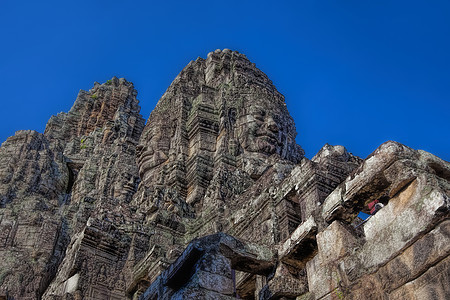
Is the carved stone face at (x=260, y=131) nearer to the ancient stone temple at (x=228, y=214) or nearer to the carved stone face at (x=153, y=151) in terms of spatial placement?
the ancient stone temple at (x=228, y=214)

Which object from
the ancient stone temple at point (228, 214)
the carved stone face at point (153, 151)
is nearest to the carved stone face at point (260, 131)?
the ancient stone temple at point (228, 214)

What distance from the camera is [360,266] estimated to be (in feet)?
16.8

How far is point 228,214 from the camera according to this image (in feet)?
43.3

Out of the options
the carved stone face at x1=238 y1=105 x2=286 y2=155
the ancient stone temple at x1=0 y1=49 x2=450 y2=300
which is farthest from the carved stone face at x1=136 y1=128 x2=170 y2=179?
the carved stone face at x1=238 y1=105 x2=286 y2=155

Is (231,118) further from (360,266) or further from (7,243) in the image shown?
(360,266)

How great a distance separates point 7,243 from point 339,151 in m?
15.0

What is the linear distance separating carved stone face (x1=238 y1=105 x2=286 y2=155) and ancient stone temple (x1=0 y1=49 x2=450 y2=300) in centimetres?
6

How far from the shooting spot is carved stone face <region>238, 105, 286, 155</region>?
1912cm

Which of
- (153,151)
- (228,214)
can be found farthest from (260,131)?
(228,214)

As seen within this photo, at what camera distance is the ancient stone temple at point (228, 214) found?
195 inches

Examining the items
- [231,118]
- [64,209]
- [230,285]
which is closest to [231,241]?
[230,285]

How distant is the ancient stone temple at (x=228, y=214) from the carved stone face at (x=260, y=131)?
0.06 m

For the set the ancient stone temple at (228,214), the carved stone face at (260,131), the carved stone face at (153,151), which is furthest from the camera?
the carved stone face at (153,151)

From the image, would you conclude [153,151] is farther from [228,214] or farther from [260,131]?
[228,214]
